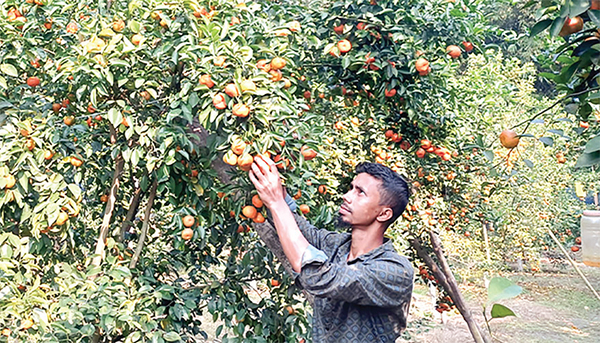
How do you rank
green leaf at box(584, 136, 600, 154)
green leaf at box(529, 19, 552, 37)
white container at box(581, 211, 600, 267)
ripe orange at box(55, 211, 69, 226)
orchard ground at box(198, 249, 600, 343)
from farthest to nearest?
orchard ground at box(198, 249, 600, 343) < white container at box(581, 211, 600, 267) < ripe orange at box(55, 211, 69, 226) < green leaf at box(529, 19, 552, 37) < green leaf at box(584, 136, 600, 154)

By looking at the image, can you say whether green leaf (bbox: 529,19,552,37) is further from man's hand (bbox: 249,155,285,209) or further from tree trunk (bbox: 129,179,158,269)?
Answer: tree trunk (bbox: 129,179,158,269)

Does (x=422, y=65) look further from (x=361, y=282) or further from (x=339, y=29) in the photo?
(x=361, y=282)

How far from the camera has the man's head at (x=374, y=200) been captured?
4.27ft

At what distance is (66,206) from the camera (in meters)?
1.43

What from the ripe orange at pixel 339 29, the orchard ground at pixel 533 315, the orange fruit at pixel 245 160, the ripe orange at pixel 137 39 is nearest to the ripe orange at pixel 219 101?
the orange fruit at pixel 245 160

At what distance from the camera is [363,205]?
1.30m

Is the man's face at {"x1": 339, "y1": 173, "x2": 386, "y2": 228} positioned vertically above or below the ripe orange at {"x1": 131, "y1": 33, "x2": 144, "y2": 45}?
below

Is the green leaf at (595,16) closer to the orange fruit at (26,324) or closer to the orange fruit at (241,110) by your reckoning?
the orange fruit at (241,110)

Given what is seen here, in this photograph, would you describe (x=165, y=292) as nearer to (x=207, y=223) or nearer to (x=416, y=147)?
(x=207, y=223)

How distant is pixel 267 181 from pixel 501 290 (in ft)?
2.73

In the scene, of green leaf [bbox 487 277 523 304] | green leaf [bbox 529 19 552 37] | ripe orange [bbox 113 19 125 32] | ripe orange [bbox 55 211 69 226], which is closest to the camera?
green leaf [bbox 487 277 523 304]

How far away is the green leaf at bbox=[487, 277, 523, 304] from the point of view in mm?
437

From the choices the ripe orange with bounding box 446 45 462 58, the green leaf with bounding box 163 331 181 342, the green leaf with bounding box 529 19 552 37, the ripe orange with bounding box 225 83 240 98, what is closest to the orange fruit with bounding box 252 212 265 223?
the ripe orange with bounding box 225 83 240 98

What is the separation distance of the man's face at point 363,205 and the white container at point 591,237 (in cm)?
123
